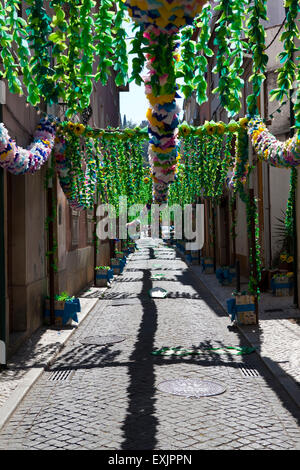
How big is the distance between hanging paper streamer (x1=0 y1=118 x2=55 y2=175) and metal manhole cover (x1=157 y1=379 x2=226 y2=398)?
3687mm

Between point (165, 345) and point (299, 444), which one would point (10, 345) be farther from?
point (299, 444)

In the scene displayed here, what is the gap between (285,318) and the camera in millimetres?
11625

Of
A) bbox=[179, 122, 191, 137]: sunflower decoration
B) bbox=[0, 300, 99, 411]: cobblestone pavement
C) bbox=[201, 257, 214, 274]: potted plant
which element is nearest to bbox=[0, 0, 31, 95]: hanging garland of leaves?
bbox=[0, 300, 99, 411]: cobblestone pavement

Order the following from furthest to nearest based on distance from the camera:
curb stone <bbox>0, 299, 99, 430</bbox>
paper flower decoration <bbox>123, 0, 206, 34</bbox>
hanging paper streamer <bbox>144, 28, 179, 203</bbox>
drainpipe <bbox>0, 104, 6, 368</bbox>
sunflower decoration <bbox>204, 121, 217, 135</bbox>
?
sunflower decoration <bbox>204, 121, 217, 135</bbox>, drainpipe <bbox>0, 104, 6, 368</bbox>, curb stone <bbox>0, 299, 99, 430</bbox>, hanging paper streamer <bbox>144, 28, 179, 203</bbox>, paper flower decoration <bbox>123, 0, 206, 34</bbox>

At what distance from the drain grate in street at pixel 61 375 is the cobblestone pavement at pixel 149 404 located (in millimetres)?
42

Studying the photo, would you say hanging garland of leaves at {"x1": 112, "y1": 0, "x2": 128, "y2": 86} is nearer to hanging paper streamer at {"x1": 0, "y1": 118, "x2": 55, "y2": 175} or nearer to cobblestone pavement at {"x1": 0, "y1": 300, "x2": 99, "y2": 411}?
hanging paper streamer at {"x1": 0, "y1": 118, "x2": 55, "y2": 175}

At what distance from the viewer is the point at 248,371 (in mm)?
7566

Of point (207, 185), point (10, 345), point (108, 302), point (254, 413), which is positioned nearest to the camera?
point (254, 413)

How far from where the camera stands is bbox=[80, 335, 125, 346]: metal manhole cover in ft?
32.2

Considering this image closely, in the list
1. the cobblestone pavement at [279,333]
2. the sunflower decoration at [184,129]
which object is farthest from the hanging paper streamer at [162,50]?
the cobblestone pavement at [279,333]

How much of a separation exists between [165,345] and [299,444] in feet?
15.4

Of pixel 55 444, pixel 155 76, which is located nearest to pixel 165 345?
pixel 55 444

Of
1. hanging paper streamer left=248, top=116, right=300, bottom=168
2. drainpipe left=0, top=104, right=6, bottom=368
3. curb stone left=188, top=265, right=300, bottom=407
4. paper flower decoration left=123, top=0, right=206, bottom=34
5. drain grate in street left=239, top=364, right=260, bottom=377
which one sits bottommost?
drain grate in street left=239, top=364, right=260, bottom=377

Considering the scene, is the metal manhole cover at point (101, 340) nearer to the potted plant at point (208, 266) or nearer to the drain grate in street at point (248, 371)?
the drain grate in street at point (248, 371)
